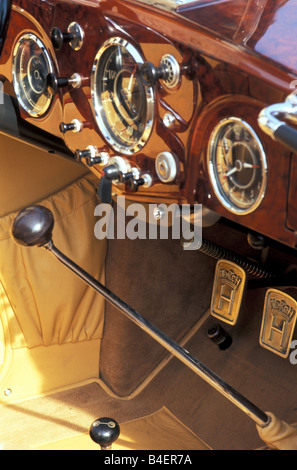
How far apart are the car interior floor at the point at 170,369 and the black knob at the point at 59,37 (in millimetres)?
940

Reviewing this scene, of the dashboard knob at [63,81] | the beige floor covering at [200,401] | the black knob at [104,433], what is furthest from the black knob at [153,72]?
the beige floor covering at [200,401]

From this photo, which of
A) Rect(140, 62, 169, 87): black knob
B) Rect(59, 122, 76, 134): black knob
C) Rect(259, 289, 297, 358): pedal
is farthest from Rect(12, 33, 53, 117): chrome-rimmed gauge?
Rect(259, 289, 297, 358): pedal

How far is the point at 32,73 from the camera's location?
1.63 m

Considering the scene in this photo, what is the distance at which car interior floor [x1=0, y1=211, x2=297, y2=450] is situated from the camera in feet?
6.66

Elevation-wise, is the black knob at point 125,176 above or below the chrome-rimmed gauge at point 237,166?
below

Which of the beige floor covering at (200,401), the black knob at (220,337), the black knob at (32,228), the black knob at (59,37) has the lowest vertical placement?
the beige floor covering at (200,401)

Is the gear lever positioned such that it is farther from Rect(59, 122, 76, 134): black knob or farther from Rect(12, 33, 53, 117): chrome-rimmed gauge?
Rect(12, 33, 53, 117): chrome-rimmed gauge

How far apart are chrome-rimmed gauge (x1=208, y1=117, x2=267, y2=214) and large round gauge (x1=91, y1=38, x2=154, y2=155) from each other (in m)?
0.20

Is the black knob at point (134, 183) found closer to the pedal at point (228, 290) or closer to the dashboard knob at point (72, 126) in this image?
the dashboard knob at point (72, 126)

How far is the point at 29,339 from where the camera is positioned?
222cm

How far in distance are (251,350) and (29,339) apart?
78cm

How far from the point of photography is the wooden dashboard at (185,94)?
1.10 meters
